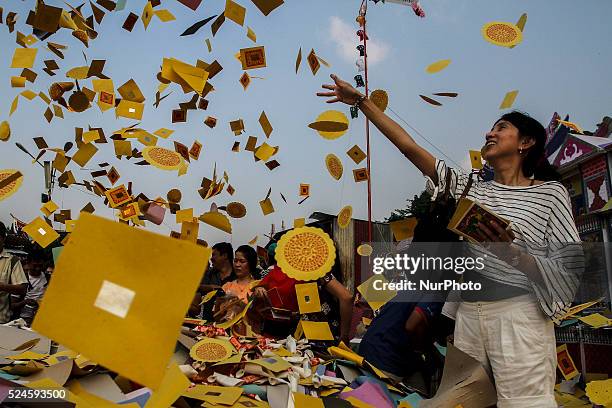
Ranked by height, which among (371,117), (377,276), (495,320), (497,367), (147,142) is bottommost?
(497,367)

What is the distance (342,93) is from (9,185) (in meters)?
1.74

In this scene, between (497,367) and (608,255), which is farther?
(608,255)

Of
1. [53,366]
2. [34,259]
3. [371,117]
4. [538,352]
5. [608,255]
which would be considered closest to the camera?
[538,352]

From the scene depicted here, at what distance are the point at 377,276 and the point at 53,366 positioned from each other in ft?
5.68

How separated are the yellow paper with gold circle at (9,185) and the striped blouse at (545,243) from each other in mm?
2188

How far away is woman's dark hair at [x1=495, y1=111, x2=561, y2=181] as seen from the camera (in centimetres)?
172

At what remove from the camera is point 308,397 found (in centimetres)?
179

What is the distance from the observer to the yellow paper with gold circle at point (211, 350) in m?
2.02

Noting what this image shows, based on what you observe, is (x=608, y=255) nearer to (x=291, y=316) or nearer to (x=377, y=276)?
(x=377, y=276)

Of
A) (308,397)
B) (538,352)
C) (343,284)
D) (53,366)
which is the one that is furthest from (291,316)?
(538,352)

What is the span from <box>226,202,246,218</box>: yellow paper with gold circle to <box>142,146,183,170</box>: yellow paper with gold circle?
2.76ft

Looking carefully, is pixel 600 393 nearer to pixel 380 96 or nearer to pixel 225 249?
pixel 380 96

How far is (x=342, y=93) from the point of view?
1.95 meters

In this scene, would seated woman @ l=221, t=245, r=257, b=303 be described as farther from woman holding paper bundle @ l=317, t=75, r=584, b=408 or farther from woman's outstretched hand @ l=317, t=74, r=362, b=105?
woman holding paper bundle @ l=317, t=75, r=584, b=408
